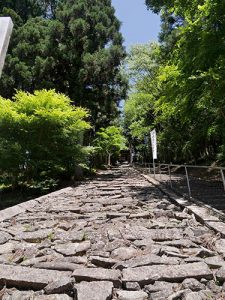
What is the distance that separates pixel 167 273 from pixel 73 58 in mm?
16205

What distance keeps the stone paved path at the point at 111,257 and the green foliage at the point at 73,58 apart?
1225 centimetres

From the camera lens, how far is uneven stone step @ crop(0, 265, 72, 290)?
2.84 m

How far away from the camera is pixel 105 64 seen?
56.1 ft

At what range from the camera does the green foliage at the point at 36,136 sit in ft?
33.9

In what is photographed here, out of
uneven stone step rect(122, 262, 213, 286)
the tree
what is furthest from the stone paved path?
the tree

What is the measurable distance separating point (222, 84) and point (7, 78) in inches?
490

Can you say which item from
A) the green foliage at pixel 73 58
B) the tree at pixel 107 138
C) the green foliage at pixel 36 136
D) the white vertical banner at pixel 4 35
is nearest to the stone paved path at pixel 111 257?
the white vertical banner at pixel 4 35

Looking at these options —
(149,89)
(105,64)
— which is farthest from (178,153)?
(105,64)

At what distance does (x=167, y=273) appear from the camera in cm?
297

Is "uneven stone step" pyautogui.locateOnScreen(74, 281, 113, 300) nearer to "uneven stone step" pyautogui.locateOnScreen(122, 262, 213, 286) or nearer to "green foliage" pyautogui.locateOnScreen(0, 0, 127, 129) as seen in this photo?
"uneven stone step" pyautogui.locateOnScreen(122, 262, 213, 286)

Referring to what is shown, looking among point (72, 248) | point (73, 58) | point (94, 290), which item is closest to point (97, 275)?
point (94, 290)

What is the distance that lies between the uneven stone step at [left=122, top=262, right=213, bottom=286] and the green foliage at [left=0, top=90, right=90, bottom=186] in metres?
7.76

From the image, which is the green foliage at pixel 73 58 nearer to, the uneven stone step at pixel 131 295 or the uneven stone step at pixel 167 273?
the uneven stone step at pixel 167 273

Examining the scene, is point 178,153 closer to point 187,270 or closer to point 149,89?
point 149,89
